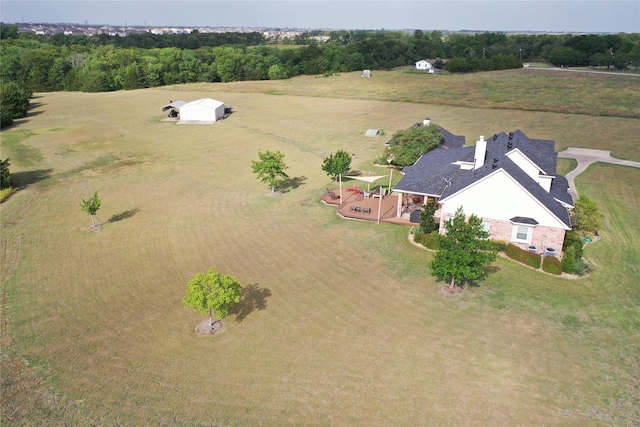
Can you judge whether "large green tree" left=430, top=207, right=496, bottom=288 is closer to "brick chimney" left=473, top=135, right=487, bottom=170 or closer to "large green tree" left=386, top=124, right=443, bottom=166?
"brick chimney" left=473, top=135, right=487, bottom=170

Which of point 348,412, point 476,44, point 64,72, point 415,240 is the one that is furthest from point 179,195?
point 476,44

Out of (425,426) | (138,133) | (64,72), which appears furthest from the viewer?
(64,72)

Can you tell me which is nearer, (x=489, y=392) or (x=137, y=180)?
(x=489, y=392)

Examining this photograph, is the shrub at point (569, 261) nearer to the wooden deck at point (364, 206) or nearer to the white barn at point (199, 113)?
the wooden deck at point (364, 206)

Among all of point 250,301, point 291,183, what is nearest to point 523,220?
point 250,301

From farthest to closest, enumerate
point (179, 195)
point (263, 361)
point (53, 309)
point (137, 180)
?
point (137, 180)
point (179, 195)
point (53, 309)
point (263, 361)

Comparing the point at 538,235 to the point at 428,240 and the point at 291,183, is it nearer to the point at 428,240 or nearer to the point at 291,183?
the point at 428,240

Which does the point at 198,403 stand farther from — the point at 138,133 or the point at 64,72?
the point at 64,72
